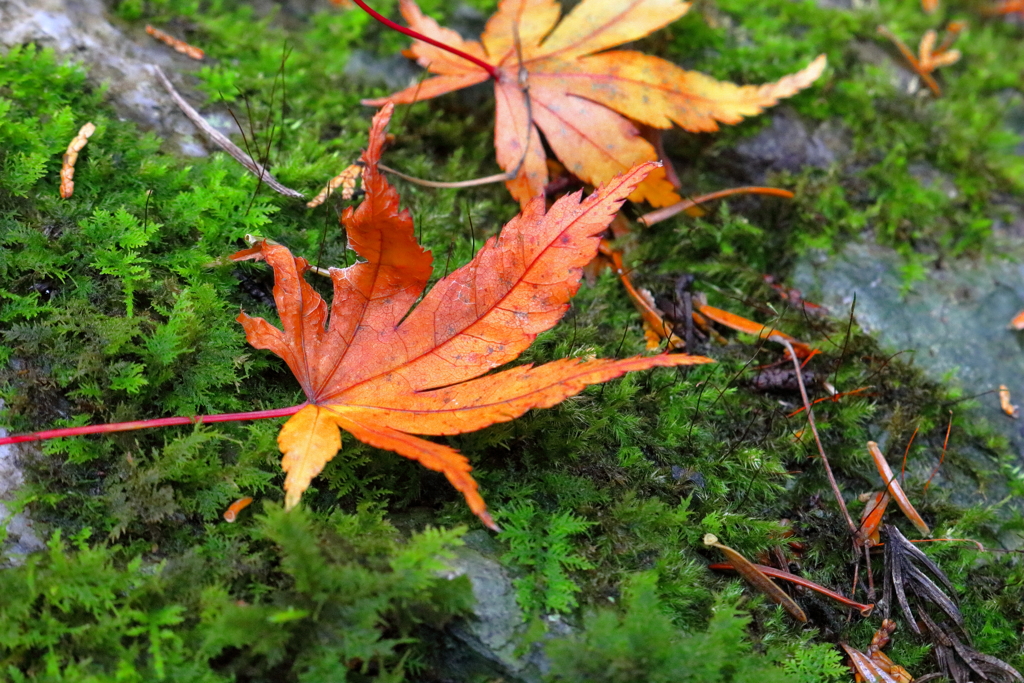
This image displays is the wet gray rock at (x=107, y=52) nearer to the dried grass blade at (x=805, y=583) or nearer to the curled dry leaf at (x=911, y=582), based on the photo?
the dried grass blade at (x=805, y=583)

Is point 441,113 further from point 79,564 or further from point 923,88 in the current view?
point 923,88

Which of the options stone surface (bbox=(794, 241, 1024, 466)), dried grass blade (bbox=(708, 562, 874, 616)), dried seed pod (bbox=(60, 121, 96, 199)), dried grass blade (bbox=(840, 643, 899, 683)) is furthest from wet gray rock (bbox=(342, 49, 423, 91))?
dried grass blade (bbox=(840, 643, 899, 683))

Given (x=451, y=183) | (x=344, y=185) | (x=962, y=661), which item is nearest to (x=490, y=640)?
(x=962, y=661)

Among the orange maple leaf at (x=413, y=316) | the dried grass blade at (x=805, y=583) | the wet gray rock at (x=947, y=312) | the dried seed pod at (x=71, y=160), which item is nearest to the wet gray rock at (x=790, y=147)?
the wet gray rock at (x=947, y=312)

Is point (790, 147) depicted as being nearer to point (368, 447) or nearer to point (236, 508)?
point (368, 447)

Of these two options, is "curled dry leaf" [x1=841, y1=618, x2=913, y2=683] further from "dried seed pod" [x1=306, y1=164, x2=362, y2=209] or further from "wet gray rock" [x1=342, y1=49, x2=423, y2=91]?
"wet gray rock" [x1=342, y1=49, x2=423, y2=91]

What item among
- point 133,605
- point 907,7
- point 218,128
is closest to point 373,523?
point 133,605

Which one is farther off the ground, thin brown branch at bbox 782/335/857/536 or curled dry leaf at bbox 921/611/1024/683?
thin brown branch at bbox 782/335/857/536

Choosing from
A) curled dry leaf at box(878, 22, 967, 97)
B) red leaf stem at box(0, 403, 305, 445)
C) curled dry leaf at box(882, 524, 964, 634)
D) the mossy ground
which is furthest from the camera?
curled dry leaf at box(878, 22, 967, 97)
